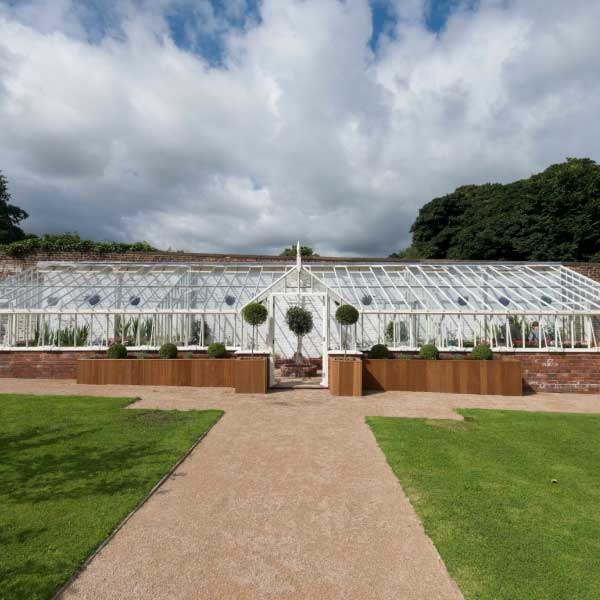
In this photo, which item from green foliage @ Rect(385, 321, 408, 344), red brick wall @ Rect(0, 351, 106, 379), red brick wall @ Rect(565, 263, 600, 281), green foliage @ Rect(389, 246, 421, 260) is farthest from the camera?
green foliage @ Rect(389, 246, 421, 260)

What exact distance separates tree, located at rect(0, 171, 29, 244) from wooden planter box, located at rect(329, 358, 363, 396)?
3149 cm

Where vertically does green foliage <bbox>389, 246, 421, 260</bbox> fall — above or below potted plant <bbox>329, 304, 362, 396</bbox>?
above

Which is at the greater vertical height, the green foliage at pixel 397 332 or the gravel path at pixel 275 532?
the green foliage at pixel 397 332

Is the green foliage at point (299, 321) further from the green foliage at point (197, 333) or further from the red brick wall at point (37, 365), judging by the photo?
the red brick wall at point (37, 365)

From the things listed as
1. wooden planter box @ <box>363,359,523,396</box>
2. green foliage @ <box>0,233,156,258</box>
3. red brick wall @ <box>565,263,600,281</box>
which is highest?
green foliage @ <box>0,233,156,258</box>

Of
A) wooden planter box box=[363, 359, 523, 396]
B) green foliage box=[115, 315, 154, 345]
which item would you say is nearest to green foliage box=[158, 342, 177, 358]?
green foliage box=[115, 315, 154, 345]

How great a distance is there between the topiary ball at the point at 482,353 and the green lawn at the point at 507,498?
3989mm

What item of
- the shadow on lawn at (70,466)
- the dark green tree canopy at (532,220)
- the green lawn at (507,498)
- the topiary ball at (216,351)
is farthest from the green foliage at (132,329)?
the dark green tree canopy at (532,220)

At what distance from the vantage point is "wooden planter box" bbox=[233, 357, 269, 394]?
1085 cm

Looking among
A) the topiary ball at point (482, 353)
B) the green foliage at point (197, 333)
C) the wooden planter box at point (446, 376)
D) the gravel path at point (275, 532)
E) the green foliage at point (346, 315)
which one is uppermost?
the green foliage at point (346, 315)

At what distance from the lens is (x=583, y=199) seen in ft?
97.8

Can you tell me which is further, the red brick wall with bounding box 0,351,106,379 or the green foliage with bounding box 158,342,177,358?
Answer: the red brick wall with bounding box 0,351,106,379

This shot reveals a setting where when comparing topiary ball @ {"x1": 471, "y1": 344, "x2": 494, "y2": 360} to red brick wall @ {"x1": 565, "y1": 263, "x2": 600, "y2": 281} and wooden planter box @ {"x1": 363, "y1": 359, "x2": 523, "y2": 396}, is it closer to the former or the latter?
wooden planter box @ {"x1": 363, "y1": 359, "x2": 523, "y2": 396}

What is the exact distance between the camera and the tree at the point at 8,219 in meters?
30.6
